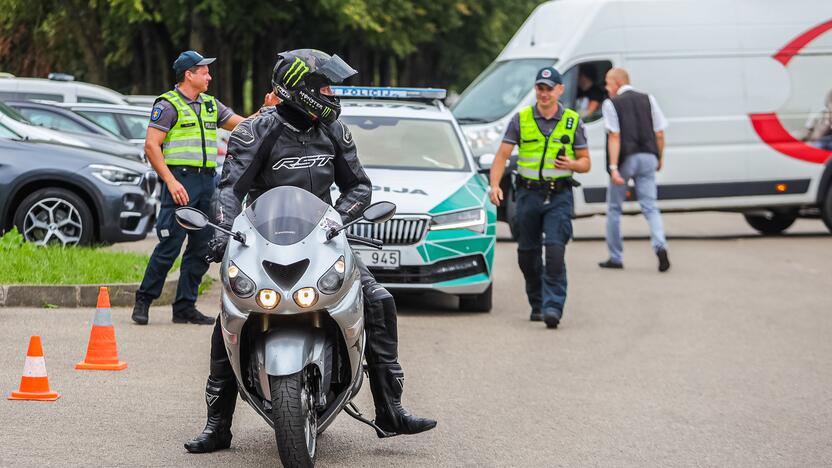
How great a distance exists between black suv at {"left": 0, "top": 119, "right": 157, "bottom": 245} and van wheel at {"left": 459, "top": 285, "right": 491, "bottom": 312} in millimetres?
3623

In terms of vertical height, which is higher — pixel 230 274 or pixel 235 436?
pixel 230 274

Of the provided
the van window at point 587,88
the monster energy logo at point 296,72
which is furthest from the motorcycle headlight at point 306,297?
the van window at point 587,88

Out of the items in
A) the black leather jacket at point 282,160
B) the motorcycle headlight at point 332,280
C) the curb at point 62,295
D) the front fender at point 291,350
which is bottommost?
the curb at point 62,295

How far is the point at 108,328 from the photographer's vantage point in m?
8.89

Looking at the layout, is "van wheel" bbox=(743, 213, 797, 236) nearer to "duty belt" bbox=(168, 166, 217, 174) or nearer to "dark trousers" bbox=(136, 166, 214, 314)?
"dark trousers" bbox=(136, 166, 214, 314)

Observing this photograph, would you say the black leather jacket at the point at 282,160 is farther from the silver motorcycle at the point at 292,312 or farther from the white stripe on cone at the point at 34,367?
the white stripe on cone at the point at 34,367

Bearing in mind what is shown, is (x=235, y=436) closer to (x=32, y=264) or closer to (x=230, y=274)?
(x=230, y=274)

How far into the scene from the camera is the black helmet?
6453 millimetres

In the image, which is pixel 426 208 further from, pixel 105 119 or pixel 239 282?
pixel 105 119

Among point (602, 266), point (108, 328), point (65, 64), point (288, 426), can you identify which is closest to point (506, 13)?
point (65, 64)

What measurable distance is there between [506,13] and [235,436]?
3994cm

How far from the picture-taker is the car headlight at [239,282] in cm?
588

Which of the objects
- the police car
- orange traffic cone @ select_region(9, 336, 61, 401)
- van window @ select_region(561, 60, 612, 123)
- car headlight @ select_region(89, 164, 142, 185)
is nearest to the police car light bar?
the police car

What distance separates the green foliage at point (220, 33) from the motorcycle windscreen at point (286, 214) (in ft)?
79.9
